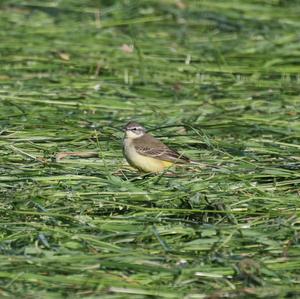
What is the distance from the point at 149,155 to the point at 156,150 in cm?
7

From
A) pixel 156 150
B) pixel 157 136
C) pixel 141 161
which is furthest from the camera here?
pixel 157 136

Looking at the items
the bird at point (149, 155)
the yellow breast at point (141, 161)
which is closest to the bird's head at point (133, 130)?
the bird at point (149, 155)

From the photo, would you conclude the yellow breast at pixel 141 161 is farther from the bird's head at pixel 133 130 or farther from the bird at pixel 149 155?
the bird's head at pixel 133 130

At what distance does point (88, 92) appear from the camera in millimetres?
10961

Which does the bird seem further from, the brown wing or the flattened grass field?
the flattened grass field

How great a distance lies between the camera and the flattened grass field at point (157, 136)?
6.42 m

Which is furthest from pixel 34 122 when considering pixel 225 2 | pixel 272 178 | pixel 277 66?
pixel 225 2

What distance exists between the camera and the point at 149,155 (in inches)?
352

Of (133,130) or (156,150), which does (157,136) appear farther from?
(156,150)

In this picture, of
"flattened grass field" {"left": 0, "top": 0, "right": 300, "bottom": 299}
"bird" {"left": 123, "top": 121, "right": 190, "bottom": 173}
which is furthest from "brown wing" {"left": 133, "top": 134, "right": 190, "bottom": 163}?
"flattened grass field" {"left": 0, "top": 0, "right": 300, "bottom": 299}

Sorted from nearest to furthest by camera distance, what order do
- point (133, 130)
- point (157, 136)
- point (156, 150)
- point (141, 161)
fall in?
1. point (141, 161)
2. point (156, 150)
3. point (133, 130)
4. point (157, 136)

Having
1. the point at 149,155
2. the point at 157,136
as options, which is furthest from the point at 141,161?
the point at 157,136

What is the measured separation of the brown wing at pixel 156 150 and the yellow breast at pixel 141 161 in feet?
0.11

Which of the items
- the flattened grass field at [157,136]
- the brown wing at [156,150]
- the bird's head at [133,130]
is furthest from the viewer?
the bird's head at [133,130]
